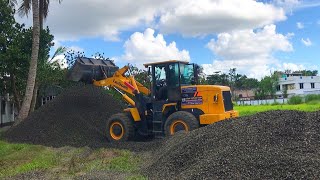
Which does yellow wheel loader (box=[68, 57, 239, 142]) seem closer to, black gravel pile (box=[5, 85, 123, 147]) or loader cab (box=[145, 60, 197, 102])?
loader cab (box=[145, 60, 197, 102])

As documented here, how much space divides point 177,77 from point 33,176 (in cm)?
643

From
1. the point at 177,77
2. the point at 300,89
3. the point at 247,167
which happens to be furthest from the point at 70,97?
the point at 300,89

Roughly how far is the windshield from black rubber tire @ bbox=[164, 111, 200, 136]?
1.36m

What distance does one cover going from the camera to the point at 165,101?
14.5 metres

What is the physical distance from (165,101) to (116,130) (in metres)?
2.22

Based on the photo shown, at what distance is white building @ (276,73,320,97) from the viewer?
8444 centimetres

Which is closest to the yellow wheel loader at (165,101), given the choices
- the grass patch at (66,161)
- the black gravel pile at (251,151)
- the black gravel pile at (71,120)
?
the black gravel pile at (71,120)

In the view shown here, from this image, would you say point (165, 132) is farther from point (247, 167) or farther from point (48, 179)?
point (247, 167)

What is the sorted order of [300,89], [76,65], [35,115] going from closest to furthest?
[76,65] → [35,115] → [300,89]

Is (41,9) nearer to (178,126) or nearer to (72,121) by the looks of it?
(72,121)

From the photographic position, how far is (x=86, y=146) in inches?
561

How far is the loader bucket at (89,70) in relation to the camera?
15.8m

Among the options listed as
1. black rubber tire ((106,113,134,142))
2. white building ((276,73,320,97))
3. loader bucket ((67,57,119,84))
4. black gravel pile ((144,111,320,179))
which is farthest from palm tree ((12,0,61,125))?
white building ((276,73,320,97))

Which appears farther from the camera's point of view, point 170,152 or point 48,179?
point 170,152
